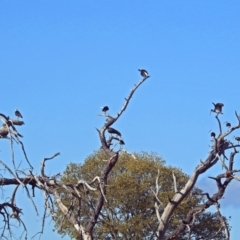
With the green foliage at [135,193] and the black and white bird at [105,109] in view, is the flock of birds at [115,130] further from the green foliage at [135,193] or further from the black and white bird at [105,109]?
the green foliage at [135,193]

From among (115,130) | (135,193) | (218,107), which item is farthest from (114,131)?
(135,193)

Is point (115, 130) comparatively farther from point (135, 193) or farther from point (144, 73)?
point (135, 193)

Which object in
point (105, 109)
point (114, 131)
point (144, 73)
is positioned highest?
point (144, 73)

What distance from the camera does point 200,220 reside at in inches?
1597

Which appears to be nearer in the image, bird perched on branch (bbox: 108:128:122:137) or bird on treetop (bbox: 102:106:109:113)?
bird perched on branch (bbox: 108:128:122:137)

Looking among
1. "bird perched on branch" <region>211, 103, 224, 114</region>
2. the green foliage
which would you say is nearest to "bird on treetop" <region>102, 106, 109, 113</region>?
"bird perched on branch" <region>211, 103, 224, 114</region>

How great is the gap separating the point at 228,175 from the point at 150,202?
90.7 feet

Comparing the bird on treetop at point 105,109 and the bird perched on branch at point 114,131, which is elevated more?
the bird on treetop at point 105,109

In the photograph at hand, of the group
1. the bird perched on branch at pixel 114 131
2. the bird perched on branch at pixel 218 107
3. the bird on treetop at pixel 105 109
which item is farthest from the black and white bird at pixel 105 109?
the bird perched on branch at pixel 218 107

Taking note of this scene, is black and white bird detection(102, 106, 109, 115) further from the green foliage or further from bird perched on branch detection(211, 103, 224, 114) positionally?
the green foliage

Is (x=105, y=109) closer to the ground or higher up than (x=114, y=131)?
higher up

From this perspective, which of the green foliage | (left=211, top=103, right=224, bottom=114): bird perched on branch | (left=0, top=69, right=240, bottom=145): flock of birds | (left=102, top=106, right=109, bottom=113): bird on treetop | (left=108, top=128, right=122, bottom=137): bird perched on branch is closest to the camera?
(left=0, top=69, right=240, bottom=145): flock of birds

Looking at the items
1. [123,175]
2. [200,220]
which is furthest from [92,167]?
[200,220]

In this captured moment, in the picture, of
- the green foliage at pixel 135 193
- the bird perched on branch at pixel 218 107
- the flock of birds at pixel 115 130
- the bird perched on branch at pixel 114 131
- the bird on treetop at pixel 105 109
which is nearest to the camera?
Answer: the flock of birds at pixel 115 130
